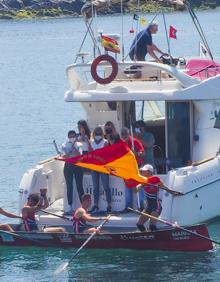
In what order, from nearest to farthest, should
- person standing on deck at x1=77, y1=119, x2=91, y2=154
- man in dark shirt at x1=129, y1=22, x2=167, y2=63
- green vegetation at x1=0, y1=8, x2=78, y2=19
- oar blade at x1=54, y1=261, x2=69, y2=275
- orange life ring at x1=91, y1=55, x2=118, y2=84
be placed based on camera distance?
oar blade at x1=54, y1=261, x2=69, y2=275, person standing on deck at x1=77, y1=119, x2=91, y2=154, orange life ring at x1=91, y1=55, x2=118, y2=84, man in dark shirt at x1=129, y1=22, x2=167, y2=63, green vegetation at x1=0, y1=8, x2=78, y2=19

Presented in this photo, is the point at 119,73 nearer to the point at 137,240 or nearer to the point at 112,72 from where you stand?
the point at 112,72

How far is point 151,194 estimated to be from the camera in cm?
2114

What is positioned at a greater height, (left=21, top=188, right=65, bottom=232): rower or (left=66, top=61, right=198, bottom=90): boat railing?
(left=66, top=61, right=198, bottom=90): boat railing

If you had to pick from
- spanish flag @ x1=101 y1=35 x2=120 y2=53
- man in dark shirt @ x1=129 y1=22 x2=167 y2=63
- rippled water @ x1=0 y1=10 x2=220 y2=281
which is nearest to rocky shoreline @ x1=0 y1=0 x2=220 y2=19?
rippled water @ x1=0 y1=10 x2=220 y2=281

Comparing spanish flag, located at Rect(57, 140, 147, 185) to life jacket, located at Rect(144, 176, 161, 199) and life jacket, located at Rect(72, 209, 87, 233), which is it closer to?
life jacket, located at Rect(144, 176, 161, 199)

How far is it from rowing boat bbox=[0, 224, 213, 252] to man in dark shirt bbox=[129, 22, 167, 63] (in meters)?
4.13

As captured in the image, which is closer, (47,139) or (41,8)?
(47,139)

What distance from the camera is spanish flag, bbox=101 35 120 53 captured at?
22.8 m

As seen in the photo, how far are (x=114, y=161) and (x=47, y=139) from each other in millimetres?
17197

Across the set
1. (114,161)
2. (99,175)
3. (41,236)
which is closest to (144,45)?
(99,175)

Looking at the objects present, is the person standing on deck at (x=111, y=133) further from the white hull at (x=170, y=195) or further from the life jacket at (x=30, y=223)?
the life jacket at (x=30, y=223)

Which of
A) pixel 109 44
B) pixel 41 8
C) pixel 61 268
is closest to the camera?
pixel 61 268

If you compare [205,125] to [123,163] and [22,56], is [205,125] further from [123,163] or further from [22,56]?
[22,56]

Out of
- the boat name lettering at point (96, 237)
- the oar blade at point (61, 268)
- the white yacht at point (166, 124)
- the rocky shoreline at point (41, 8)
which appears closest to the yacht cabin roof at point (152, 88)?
the white yacht at point (166, 124)
